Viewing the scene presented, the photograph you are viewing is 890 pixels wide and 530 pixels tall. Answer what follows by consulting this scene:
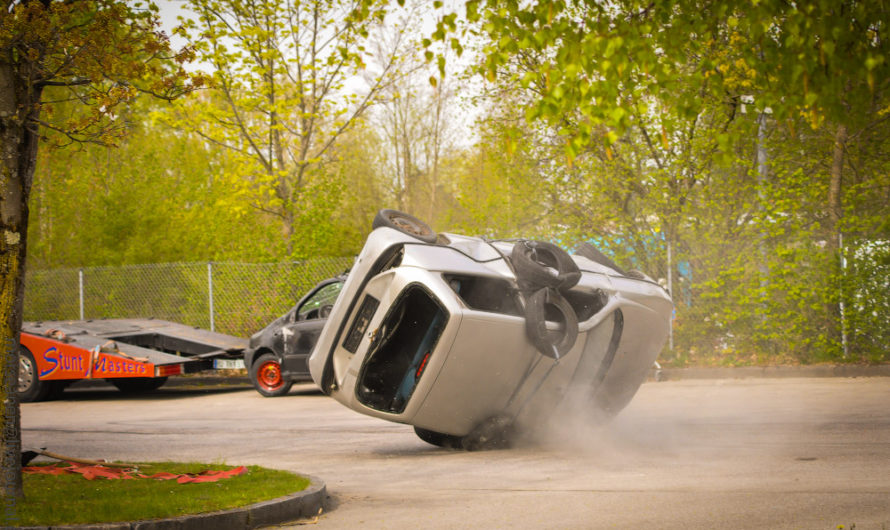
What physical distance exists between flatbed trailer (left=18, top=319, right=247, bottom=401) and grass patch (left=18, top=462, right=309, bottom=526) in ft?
21.9

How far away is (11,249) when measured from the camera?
6.03 meters

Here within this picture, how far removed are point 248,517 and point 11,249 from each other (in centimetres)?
256

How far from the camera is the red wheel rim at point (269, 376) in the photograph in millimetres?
14539

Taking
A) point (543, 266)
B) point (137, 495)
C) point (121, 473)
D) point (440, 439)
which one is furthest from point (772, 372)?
point (137, 495)

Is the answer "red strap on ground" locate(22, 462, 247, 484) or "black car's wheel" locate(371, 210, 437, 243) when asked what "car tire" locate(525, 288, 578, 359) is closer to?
"black car's wheel" locate(371, 210, 437, 243)

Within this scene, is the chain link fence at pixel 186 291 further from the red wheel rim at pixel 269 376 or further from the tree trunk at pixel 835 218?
the tree trunk at pixel 835 218

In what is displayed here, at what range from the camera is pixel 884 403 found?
33.9 ft

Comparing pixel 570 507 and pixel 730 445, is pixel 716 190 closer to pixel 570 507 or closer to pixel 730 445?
pixel 730 445

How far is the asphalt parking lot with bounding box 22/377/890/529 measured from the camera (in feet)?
18.3

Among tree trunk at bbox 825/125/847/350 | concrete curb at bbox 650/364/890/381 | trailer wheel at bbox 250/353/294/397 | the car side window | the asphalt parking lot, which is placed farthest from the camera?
tree trunk at bbox 825/125/847/350

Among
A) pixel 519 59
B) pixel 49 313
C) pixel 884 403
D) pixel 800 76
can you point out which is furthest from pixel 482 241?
pixel 49 313

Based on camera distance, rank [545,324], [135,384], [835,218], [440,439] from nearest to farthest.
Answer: [545,324] → [440,439] → [835,218] → [135,384]

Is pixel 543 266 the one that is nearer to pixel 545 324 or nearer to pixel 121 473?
pixel 545 324

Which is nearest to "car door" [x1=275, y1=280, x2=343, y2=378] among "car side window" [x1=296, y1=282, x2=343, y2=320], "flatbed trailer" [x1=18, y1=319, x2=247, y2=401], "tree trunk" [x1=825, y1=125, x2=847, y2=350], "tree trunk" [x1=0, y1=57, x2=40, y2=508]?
"car side window" [x1=296, y1=282, x2=343, y2=320]
